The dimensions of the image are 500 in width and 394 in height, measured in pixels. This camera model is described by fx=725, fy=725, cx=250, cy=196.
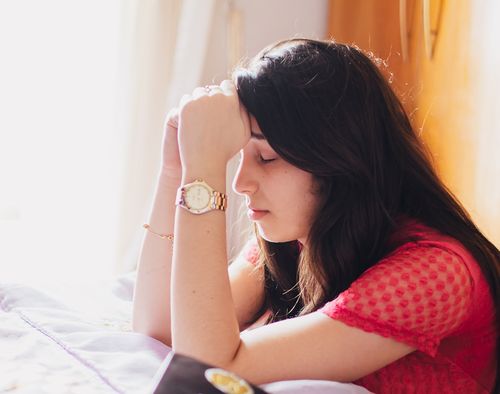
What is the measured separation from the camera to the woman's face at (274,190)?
1.03m

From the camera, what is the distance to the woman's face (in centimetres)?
103

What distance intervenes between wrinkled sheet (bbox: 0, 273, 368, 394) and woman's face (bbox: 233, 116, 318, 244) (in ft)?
0.79

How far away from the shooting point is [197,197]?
964mm

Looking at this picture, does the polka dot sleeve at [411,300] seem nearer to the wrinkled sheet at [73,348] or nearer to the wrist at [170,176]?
the wrinkled sheet at [73,348]

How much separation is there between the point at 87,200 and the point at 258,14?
0.79 metres

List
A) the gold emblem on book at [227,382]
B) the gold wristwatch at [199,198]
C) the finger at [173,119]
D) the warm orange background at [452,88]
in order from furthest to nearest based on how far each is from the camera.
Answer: the warm orange background at [452,88]
the finger at [173,119]
the gold wristwatch at [199,198]
the gold emblem on book at [227,382]

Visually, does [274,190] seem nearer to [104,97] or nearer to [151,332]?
[151,332]

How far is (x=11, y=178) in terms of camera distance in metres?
2.15

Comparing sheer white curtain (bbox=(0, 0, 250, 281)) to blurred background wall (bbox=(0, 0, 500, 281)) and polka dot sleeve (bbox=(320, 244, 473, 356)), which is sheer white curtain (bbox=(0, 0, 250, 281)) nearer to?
blurred background wall (bbox=(0, 0, 500, 281))

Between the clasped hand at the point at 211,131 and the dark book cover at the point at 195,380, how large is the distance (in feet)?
1.23

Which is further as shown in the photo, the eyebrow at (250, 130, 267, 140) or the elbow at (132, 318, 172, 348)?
the elbow at (132, 318, 172, 348)

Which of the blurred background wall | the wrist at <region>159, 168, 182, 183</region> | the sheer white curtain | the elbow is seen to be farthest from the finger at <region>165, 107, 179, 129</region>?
the sheer white curtain

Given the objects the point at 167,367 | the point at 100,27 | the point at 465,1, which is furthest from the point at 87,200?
the point at 167,367

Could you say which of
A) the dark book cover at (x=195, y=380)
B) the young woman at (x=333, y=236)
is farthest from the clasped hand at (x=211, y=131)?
the dark book cover at (x=195, y=380)
